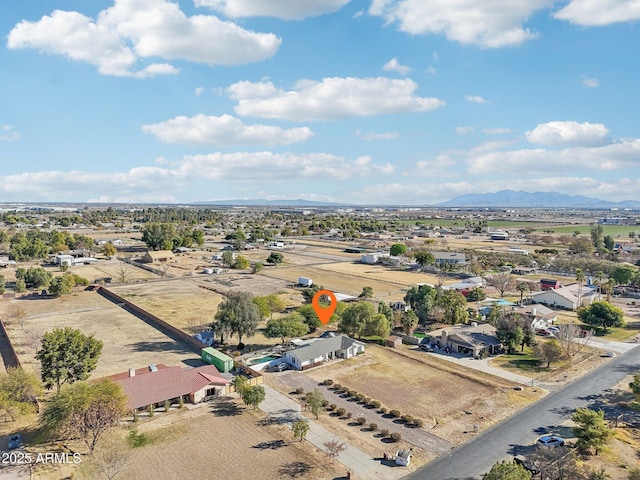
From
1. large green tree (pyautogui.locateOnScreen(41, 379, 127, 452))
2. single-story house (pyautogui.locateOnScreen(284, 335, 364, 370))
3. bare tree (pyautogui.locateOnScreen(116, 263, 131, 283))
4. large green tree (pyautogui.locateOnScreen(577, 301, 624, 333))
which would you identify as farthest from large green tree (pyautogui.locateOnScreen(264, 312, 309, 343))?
bare tree (pyautogui.locateOnScreen(116, 263, 131, 283))

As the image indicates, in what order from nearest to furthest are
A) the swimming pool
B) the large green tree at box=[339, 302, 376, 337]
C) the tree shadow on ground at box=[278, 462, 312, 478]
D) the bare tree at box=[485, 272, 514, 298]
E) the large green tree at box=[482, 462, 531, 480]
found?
the large green tree at box=[482, 462, 531, 480], the tree shadow on ground at box=[278, 462, 312, 478], the swimming pool, the large green tree at box=[339, 302, 376, 337], the bare tree at box=[485, 272, 514, 298]

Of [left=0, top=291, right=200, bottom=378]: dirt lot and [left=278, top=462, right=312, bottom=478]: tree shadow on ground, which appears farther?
[left=0, top=291, right=200, bottom=378]: dirt lot

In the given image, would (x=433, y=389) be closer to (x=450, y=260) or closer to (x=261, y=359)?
(x=261, y=359)

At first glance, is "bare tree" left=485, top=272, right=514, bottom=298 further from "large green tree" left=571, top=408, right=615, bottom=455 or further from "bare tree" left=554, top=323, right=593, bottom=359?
"large green tree" left=571, top=408, right=615, bottom=455

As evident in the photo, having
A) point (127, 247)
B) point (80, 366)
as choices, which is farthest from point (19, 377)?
point (127, 247)

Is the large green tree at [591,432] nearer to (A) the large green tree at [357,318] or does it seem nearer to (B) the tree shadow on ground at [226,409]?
(B) the tree shadow on ground at [226,409]

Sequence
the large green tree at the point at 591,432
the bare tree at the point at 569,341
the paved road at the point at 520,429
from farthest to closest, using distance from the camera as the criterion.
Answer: the bare tree at the point at 569,341 < the large green tree at the point at 591,432 < the paved road at the point at 520,429

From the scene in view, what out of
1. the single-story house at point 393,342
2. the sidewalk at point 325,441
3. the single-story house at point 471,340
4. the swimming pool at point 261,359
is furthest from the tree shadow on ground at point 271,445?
the single-story house at point 471,340
